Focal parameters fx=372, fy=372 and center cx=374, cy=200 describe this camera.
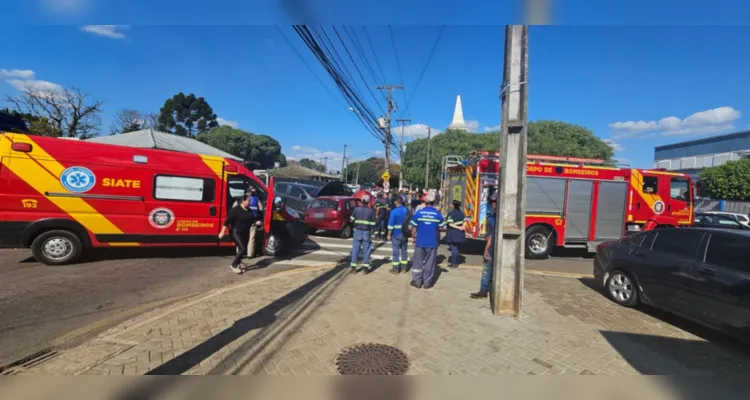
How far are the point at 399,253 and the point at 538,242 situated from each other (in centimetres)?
471

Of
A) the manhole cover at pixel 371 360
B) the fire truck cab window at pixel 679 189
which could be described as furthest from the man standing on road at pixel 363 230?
the fire truck cab window at pixel 679 189

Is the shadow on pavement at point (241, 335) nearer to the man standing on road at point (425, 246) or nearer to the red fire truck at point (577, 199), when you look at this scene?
the man standing on road at point (425, 246)

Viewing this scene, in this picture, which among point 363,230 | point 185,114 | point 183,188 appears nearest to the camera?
point 363,230

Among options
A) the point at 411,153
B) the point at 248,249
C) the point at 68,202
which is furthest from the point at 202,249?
the point at 411,153

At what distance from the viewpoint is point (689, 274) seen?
4809 millimetres

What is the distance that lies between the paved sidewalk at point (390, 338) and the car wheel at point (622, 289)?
0.54 ft

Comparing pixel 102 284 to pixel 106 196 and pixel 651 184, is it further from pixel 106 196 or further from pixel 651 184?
pixel 651 184

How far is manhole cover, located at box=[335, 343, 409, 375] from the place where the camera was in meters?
3.45

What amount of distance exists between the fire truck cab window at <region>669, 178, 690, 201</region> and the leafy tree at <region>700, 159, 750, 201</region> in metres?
24.7

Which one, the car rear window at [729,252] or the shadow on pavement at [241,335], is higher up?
the car rear window at [729,252]

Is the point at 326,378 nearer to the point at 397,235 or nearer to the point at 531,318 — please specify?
the point at 531,318

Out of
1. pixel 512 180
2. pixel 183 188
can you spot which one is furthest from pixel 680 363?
pixel 183 188

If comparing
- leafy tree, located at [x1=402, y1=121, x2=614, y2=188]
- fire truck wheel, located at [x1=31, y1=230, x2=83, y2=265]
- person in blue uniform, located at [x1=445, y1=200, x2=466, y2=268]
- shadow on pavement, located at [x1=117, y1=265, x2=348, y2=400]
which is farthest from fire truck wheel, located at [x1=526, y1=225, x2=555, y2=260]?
leafy tree, located at [x1=402, y1=121, x2=614, y2=188]

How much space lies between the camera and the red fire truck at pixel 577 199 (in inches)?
393
